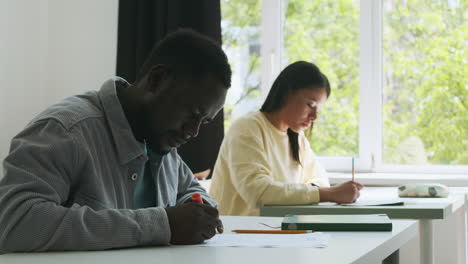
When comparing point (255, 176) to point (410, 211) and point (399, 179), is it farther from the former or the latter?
point (399, 179)

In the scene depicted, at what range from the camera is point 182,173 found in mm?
1673

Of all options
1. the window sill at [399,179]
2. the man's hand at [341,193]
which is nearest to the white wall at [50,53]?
the window sill at [399,179]

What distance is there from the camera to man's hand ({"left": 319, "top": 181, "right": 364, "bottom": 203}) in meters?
2.20

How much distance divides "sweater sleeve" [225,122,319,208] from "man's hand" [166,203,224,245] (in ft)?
3.50

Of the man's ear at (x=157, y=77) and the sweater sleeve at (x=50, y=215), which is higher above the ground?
the man's ear at (x=157, y=77)

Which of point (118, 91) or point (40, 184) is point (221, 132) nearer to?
point (118, 91)

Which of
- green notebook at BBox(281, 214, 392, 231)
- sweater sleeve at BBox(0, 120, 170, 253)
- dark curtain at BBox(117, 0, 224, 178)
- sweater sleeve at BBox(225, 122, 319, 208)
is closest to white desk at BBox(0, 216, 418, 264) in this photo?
sweater sleeve at BBox(0, 120, 170, 253)

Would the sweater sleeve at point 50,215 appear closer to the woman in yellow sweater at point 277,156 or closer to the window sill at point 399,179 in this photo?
the woman in yellow sweater at point 277,156

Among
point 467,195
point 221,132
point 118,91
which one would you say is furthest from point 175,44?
point 221,132

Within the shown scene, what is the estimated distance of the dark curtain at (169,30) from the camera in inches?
143

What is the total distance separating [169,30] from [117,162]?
2.52 meters

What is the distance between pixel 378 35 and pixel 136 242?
2.79 metres

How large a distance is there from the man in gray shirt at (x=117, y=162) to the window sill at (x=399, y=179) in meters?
2.00

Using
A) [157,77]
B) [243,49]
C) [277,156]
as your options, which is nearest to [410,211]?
[277,156]
